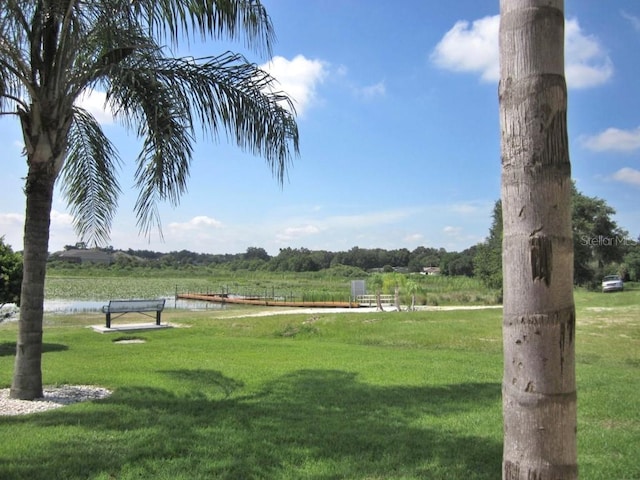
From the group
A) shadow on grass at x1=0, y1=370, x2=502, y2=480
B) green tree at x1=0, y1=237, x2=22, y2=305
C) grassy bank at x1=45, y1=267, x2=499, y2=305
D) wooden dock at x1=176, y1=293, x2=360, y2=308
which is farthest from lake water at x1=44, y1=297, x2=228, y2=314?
shadow on grass at x1=0, y1=370, x2=502, y2=480

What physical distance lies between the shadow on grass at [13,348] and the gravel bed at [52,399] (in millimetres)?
4197

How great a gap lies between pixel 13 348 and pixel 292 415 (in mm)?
8475

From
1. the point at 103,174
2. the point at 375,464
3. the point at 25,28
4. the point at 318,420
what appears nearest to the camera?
the point at 375,464

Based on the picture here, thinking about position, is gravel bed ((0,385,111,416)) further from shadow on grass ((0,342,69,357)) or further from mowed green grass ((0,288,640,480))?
shadow on grass ((0,342,69,357))

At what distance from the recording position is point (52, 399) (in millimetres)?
6805

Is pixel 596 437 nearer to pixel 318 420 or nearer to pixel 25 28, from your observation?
pixel 318 420

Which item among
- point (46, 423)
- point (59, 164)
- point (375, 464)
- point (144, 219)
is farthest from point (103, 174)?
point (375, 464)

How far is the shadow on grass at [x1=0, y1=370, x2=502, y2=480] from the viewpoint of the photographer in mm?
4262


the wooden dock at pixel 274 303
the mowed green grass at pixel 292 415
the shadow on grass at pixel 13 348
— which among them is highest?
the mowed green grass at pixel 292 415

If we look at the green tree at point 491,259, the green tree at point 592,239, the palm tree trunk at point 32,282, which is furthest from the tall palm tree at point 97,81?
the green tree at point 592,239

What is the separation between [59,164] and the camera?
6832 mm

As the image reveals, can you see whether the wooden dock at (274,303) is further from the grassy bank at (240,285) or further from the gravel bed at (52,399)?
the gravel bed at (52,399)

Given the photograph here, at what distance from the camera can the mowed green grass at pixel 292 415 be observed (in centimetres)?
437

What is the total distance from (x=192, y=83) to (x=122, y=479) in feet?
15.0
